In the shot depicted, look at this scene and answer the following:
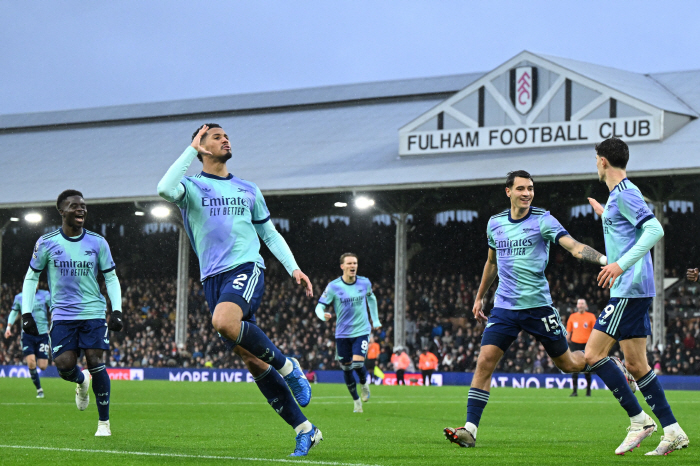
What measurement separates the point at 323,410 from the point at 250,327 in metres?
8.96

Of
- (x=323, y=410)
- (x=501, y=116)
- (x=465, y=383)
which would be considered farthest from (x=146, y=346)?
(x=323, y=410)

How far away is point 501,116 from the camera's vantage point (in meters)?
32.7

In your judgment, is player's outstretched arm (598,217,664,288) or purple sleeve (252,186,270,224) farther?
purple sleeve (252,186,270,224)

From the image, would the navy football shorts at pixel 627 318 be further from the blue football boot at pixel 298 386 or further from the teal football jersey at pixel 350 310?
the teal football jersey at pixel 350 310

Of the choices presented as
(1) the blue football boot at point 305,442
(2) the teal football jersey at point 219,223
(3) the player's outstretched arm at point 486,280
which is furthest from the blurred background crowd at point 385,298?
(2) the teal football jersey at point 219,223

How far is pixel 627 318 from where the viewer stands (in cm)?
845

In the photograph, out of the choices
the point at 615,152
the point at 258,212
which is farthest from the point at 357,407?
the point at 615,152

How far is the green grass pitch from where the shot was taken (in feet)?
26.8

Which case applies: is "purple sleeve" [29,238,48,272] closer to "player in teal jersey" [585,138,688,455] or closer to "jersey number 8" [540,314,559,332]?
"jersey number 8" [540,314,559,332]

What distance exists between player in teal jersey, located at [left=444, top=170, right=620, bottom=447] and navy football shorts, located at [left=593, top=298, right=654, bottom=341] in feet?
2.74

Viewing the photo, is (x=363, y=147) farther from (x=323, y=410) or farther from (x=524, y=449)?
(x=524, y=449)

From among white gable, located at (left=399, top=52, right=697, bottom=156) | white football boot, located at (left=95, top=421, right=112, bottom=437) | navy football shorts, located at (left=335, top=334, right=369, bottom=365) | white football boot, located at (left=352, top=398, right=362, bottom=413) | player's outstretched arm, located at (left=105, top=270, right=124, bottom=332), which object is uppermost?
white gable, located at (left=399, top=52, right=697, bottom=156)

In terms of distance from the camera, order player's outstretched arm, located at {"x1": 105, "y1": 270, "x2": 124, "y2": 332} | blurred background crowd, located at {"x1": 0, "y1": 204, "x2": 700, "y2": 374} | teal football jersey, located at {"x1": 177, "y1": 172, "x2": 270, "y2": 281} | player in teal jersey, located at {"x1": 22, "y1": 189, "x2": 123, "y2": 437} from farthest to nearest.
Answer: blurred background crowd, located at {"x1": 0, "y1": 204, "x2": 700, "y2": 374}, player in teal jersey, located at {"x1": 22, "y1": 189, "x2": 123, "y2": 437}, player's outstretched arm, located at {"x1": 105, "y1": 270, "x2": 124, "y2": 332}, teal football jersey, located at {"x1": 177, "y1": 172, "x2": 270, "y2": 281}

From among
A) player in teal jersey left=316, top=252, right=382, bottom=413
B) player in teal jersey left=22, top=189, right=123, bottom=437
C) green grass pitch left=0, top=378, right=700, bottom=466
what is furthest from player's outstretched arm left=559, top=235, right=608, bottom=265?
player in teal jersey left=316, top=252, right=382, bottom=413
